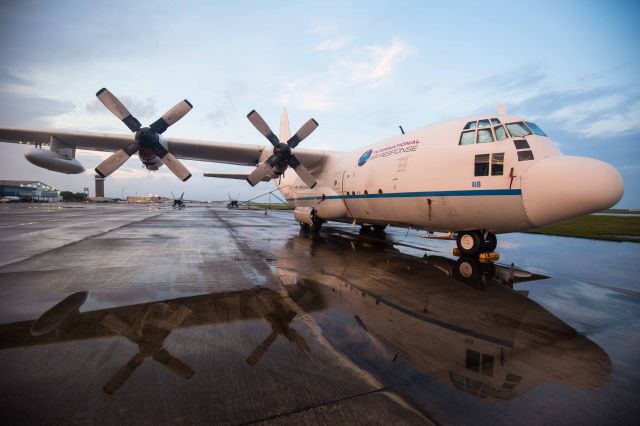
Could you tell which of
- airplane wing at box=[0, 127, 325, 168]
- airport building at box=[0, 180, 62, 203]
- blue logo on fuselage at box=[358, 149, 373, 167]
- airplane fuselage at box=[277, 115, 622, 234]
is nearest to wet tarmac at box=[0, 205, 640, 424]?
airplane fuselage at box=[277, 115, 622, 234]

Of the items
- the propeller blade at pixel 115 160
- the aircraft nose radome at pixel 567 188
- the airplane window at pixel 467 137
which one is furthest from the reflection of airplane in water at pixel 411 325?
the propeller blade at pixel 115 160

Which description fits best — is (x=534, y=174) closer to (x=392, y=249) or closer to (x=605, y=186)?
(x=605, y=186)

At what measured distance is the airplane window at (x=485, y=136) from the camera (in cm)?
823

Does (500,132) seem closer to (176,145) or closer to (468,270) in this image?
(468,270)

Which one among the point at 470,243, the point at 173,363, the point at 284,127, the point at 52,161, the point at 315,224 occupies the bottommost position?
the point at 173,363

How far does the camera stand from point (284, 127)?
24.6 metres

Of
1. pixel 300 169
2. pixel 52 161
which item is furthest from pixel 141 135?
pixel 300 169

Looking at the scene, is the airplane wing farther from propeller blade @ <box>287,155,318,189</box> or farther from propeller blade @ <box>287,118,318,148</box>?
propeller blade @ <box>287,155,318,189</box>

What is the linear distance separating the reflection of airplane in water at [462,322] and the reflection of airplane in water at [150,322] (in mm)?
918

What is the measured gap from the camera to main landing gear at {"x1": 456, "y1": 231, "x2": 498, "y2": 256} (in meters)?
8.77

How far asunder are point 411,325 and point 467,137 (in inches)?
253

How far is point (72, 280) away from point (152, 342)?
4022mm

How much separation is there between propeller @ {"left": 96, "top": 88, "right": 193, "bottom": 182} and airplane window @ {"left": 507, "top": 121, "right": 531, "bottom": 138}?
38.9 feet

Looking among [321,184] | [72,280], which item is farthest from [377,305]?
[321,184]
